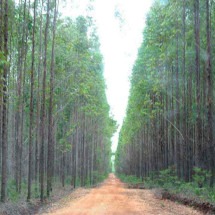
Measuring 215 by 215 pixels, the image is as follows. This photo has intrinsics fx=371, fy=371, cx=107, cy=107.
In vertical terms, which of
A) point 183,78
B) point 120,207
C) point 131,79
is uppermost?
point 131,79

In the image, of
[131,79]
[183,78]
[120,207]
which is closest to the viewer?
[120,207]

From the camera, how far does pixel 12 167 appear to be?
34750 mm

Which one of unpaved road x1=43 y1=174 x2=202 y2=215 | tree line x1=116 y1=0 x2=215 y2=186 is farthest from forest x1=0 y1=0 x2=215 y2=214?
unpaved road x1=43 y1=174 x2=202 y2=215

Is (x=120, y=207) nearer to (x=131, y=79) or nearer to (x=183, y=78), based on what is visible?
(x=183, y=78)

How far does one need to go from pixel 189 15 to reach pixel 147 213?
14.8m

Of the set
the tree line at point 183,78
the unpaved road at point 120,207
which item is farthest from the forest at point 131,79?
the unpaved road at point 120,207

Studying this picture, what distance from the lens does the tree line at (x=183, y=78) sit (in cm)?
1889

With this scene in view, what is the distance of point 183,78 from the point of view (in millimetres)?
21875

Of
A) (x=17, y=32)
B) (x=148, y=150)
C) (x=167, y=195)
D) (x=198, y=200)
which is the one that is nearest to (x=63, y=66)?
(x=17, y=32)

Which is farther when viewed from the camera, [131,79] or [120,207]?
[131,79]

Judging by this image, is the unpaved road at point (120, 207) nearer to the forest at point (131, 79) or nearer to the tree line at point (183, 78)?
the forest at point (131, 79)

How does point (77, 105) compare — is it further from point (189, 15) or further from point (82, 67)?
point (189, 15)

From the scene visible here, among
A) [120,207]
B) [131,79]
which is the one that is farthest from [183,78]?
[131,79]

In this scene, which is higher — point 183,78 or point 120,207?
point 183,78
